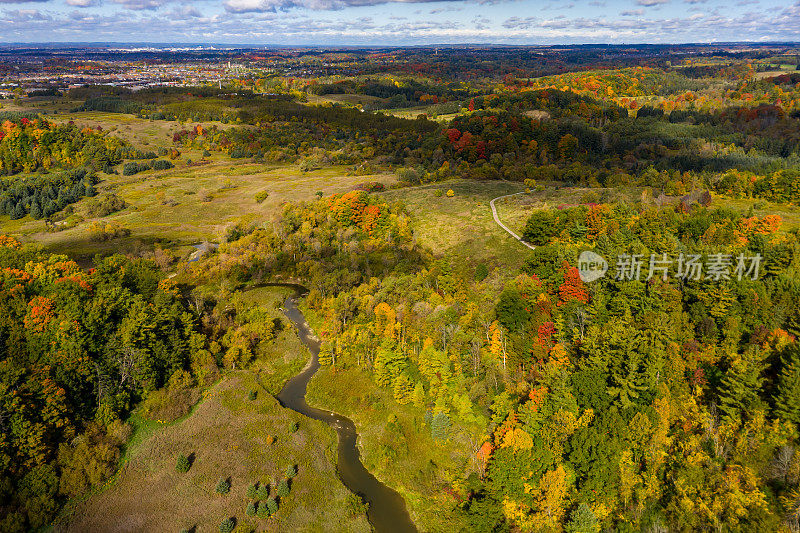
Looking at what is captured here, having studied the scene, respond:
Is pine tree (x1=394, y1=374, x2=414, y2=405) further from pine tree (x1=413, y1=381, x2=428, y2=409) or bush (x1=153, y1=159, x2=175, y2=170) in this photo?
bush (x1=153, y1=159, x2=175, y2=170)

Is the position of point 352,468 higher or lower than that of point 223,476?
lower

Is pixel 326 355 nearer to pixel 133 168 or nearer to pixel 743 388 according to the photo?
pixel 743 388

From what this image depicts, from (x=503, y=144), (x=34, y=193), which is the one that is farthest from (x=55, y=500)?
(x=503, y=144)

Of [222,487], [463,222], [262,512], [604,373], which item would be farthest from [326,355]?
[463,222]

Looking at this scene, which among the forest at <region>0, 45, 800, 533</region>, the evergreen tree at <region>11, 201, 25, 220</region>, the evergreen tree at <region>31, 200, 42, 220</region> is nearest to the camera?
the forest at <region>0, 45, 800, 533</region>

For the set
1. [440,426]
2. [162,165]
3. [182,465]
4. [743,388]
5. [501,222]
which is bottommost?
[440,426]

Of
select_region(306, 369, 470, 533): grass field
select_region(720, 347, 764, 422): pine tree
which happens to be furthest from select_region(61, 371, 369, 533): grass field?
select_region(720, 347, 764, 422): pine tree
